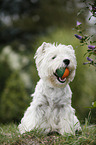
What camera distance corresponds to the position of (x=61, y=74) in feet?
12.2

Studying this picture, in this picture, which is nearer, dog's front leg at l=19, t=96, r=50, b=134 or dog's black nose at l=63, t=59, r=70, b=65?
dog's black nose at l=63, t=59, r=70, b=65

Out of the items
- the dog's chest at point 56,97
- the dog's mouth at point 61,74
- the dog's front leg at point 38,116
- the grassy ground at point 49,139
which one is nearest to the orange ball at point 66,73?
the dog's mouth at point 61,74

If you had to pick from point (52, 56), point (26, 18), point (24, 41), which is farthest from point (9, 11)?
point (52, 56)

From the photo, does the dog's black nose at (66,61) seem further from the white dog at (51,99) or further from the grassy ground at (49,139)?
the grassy ground at (49,139)

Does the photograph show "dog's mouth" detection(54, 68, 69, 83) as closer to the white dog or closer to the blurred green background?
the white dog

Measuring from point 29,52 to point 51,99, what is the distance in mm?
8563

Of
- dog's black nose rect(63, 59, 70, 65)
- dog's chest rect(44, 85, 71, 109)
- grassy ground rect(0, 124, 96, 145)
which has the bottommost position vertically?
grassy ground rect(0, 124, 96, 145)

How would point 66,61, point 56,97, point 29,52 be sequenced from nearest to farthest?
1. point 66,61
2. point 56,97
3. point 29,52

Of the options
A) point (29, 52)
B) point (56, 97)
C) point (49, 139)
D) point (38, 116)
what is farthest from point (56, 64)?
point (29, 52)

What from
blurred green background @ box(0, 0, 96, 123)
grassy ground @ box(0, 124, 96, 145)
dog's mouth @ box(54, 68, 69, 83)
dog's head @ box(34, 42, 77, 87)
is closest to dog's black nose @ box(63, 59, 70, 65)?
dog's head @ box(34, 42, 77, 87)

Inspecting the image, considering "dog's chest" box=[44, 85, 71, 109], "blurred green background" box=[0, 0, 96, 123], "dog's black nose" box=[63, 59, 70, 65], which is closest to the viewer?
"dog's black nose" box=[63, 59, 70, 65]

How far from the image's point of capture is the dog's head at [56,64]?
370 centimetres

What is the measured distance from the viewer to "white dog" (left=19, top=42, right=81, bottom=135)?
12.7 feet

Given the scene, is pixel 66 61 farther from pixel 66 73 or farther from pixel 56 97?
pixel 56 97
